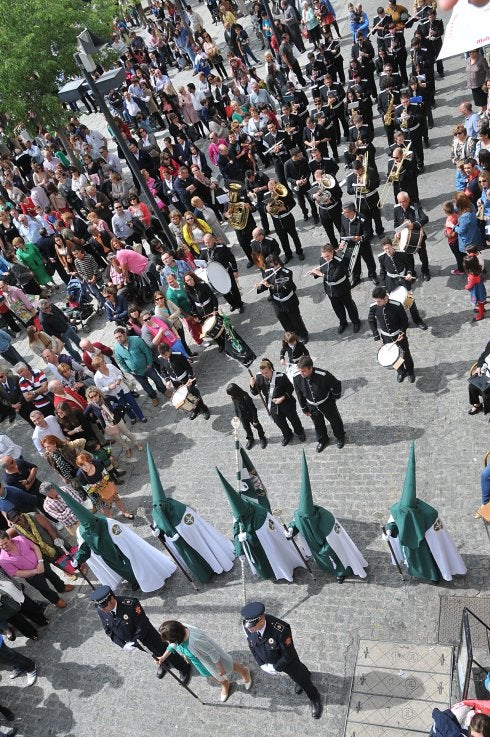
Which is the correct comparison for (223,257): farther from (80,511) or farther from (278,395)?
(80,511)

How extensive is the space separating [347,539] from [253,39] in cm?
2488

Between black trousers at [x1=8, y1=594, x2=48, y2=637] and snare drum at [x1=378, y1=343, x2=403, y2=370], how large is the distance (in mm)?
6143

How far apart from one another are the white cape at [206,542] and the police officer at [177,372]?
312cm

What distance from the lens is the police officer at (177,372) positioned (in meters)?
11.6

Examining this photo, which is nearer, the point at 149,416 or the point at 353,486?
the point at 353,486

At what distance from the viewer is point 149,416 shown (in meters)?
12.9

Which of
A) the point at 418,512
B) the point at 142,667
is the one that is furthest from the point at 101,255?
the point at 418,512

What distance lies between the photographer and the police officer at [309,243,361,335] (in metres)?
11.5

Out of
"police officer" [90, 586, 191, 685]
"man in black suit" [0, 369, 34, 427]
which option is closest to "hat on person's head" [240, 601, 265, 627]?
"police officer" [90, 586, 191, 685]

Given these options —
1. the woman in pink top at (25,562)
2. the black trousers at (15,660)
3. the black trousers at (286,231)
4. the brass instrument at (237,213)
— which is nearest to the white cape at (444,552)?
the woman in pink top at (25,562)

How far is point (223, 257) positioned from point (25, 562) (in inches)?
268

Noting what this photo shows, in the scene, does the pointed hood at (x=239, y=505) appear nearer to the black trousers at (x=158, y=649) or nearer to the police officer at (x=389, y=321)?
the black trousers at (x=158, y=649)

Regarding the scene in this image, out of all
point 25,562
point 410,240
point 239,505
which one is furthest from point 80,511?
point 410,240

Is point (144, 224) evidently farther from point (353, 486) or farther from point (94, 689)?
point (94, 689)
